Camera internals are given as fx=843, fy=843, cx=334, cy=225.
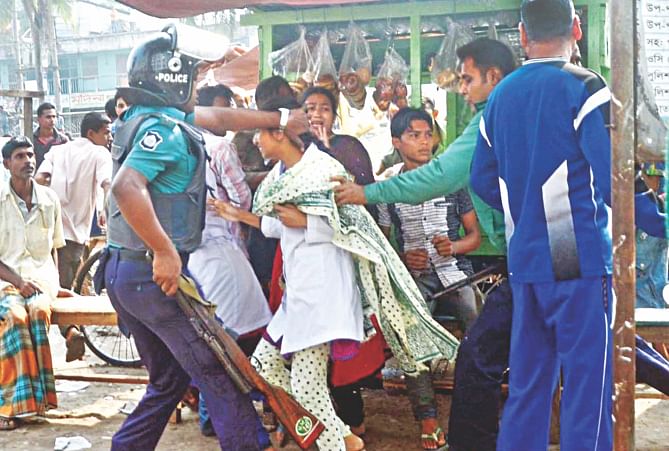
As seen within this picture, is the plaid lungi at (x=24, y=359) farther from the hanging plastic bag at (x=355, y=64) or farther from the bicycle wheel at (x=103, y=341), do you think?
the hanging plastic bag at (x=355, y=64)

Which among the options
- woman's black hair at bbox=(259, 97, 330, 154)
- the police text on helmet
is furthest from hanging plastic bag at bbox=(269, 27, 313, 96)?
the police text on helmet

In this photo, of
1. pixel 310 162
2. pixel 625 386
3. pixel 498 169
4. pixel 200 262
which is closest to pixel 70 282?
pixel 200 262

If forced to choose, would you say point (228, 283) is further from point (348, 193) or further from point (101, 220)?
point (101, 220)

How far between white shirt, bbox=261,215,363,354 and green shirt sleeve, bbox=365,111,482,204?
36cm

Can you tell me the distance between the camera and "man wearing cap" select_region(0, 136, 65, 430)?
5.04 meters

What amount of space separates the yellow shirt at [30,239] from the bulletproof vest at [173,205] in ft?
6.61

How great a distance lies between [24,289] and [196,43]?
2.31m

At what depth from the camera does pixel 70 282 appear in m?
7.48

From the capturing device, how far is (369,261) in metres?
4.12

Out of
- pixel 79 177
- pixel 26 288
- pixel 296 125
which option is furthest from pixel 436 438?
pixel 79 177

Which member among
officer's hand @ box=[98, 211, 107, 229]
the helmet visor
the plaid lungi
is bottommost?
the plaid lungi

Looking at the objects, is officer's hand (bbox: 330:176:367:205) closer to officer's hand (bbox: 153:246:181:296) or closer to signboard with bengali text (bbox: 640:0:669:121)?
officer's hand (bbox: 153:246:181:296)

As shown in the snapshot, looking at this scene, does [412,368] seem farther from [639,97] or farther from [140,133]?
[639,97]

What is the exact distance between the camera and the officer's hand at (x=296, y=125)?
4047 mm
